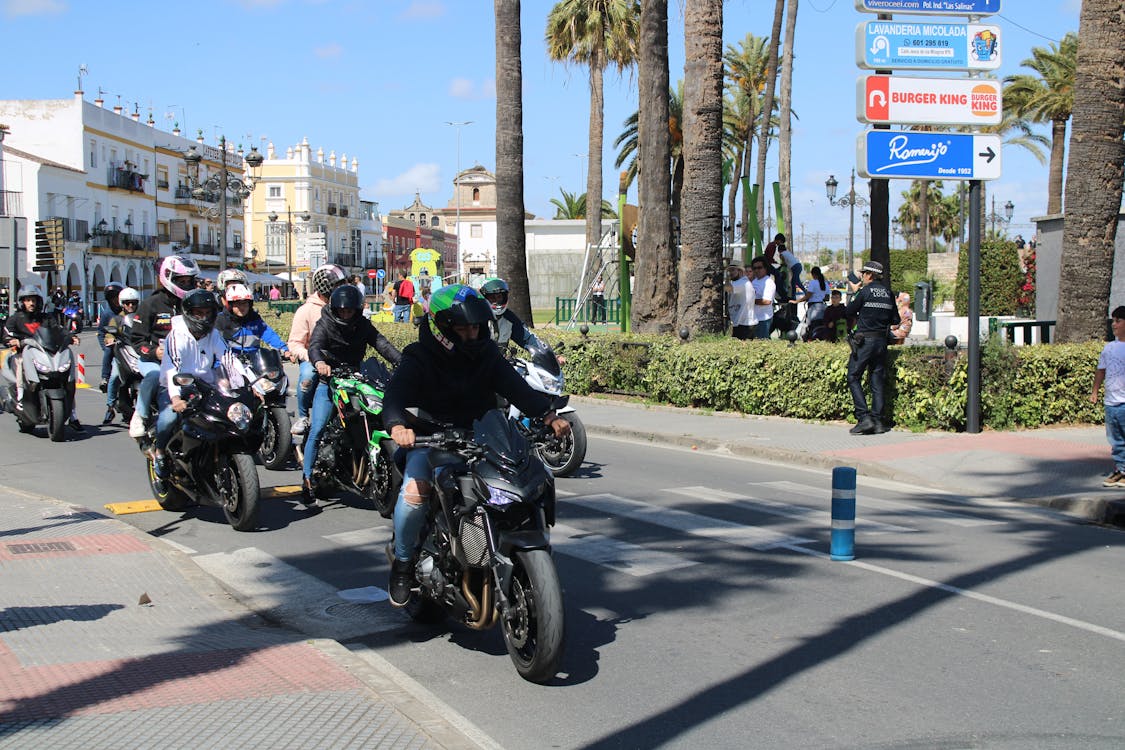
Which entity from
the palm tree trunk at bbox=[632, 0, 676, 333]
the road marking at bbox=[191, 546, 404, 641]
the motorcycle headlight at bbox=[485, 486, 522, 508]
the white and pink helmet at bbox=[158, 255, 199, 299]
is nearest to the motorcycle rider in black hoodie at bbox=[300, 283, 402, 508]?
the road marking at bbox=[191, 546, 404, 641]

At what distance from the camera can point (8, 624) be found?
6191 millimetres

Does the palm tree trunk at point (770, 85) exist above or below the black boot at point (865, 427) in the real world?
above

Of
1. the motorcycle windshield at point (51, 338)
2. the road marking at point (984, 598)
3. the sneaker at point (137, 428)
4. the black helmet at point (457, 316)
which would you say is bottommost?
the road marking at point (984, 598)

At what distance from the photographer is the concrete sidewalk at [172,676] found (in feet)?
15.1

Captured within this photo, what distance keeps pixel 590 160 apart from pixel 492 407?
35.8m

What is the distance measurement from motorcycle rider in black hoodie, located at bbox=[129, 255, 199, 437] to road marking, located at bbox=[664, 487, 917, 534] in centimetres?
496

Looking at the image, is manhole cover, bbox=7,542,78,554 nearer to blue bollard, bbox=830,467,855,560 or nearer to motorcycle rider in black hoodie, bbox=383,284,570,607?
motorcycle rider in black hoodie, bbox=383,284,570,607

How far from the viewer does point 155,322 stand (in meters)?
13.7

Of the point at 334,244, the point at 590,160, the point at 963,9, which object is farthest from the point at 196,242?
the point at 963,9

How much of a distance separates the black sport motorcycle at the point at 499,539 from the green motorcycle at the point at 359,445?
3019 millimetres

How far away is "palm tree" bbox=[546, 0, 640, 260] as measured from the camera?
4256cm

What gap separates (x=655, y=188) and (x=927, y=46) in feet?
23.1

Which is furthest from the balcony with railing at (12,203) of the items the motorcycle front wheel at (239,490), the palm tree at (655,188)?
the motorcycle front wheel at (239,490)

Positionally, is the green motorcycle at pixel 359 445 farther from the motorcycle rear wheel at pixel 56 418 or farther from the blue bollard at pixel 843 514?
the motorcycle rear wheel at pixel 56 418
